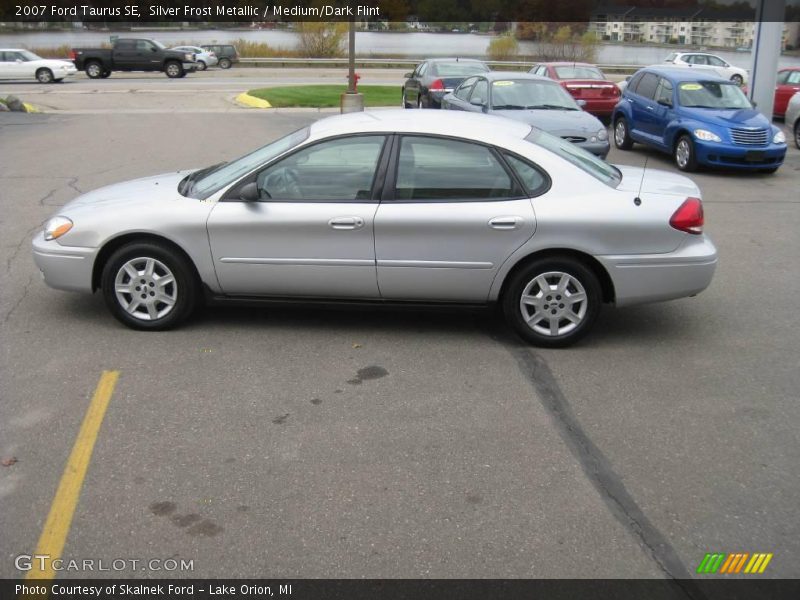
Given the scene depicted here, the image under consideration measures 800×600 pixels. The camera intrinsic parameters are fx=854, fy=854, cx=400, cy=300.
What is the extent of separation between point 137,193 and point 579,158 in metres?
3.34

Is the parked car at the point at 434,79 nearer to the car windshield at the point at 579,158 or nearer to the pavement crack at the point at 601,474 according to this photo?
the car windshield at the point at 579,158

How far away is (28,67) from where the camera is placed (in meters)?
34.0

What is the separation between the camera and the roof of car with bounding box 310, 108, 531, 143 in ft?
20.0

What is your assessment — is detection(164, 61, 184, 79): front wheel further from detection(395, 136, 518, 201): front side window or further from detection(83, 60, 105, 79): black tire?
detection(395, 136, 518, 201): front side window

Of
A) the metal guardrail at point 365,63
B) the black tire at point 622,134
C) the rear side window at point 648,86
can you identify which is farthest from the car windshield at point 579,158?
the metal guardrail at point 365,63

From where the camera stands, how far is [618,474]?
4.26 m

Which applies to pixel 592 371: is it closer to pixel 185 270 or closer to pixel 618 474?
pixel 618 474

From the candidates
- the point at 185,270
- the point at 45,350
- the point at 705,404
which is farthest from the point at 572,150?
the point at 45,350

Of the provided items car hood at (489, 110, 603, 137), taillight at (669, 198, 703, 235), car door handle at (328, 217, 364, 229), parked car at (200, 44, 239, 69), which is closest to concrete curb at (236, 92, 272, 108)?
car hood at (489, 110, 603, 137)

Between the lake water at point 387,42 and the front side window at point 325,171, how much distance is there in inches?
1998

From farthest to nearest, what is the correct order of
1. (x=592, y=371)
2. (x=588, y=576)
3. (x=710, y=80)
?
(x=710, y=80) < (x=592, y=371) < (x=588, y=576)

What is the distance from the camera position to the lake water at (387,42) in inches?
2200

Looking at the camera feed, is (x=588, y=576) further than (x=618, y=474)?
No

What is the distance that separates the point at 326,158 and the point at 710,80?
11148 mm
